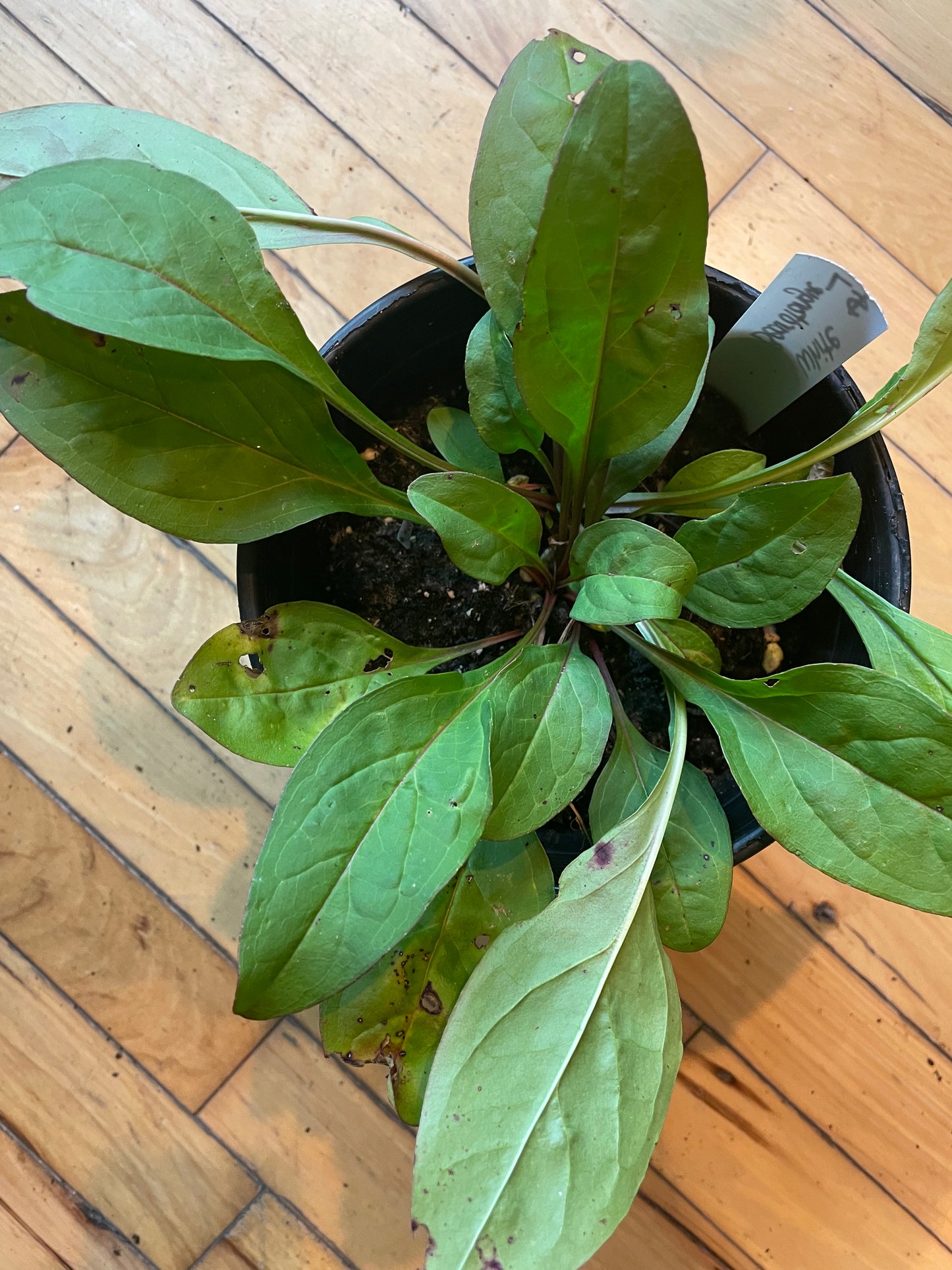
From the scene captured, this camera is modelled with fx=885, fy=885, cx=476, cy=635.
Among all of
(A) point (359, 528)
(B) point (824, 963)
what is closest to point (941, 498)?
(B) point (824, 963)

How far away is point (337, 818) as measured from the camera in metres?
0.51

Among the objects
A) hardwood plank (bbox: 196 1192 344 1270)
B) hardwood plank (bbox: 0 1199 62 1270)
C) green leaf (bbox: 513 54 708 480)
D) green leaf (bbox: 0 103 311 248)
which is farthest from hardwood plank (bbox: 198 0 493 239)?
hardwood plank (bbox: 0 1199 62 1270)

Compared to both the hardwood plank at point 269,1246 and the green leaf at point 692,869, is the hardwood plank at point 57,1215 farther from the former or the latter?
the green leaf at point 692,869

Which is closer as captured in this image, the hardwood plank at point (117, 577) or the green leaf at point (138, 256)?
the green leaf at point (138, 256)

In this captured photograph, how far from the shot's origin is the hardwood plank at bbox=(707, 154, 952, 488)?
948 mm

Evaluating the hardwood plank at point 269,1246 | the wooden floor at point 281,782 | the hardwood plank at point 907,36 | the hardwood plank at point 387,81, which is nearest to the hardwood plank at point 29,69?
the wooden floor at point 281,782

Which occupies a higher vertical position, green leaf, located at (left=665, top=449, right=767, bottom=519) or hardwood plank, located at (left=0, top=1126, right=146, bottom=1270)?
green leaf, located at (left=665, top=449, right=767, bottom=519)

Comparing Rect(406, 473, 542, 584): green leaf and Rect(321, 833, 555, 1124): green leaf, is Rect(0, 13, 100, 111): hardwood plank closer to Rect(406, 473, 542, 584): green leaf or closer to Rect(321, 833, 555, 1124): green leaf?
Rect(406, 473, 542, 584): green leaf

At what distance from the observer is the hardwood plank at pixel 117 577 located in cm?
97

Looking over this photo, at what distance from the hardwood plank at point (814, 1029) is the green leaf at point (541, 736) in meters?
0.47

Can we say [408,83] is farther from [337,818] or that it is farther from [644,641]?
[337,818]

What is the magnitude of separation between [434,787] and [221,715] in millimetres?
154

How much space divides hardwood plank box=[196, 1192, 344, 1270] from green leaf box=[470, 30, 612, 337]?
0.97m

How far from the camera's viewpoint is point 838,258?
37.9 inches
